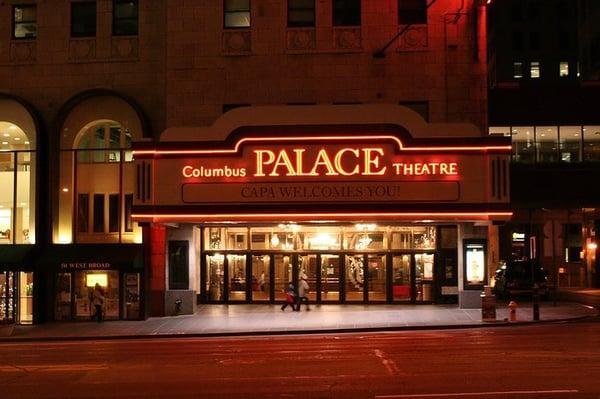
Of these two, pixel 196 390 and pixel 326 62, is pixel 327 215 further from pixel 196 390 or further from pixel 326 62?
pixel 196 390

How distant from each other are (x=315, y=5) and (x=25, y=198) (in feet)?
47.6

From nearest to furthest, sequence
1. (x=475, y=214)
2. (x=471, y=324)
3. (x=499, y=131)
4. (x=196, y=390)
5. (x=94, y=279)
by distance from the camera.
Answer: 1. (x=196, y=390)
2. (x=471, y=324)
3. (x=475, y=214)
4. (x=94, y=279)
5. (x=499, y=131)

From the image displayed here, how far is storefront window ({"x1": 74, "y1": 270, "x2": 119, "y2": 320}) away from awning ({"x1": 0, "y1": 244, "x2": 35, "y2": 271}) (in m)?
1.89

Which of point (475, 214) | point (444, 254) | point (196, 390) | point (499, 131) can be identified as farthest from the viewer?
point (499, 131)

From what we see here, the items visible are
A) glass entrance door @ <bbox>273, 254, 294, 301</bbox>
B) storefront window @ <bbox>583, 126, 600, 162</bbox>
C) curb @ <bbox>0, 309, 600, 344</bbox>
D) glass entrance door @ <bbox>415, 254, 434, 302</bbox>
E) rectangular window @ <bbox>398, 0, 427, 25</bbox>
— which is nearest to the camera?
curb @ <bbox>0, 309, 600, 344</bbox>

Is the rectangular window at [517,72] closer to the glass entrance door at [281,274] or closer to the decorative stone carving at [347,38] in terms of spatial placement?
the glass entrance door at [281,274]

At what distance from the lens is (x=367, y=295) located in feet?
113

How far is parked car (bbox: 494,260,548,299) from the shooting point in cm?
3766

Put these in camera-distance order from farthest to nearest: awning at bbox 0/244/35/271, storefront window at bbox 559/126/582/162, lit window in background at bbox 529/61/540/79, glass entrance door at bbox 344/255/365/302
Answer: lit window in background at bbox 529/61/540/79
storefront window at bbox 559/126/582/162
glass entrance door at bbox 344/255/365/302
awning at bbox 0/244/35/271

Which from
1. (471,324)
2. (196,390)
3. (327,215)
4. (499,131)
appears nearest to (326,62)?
(327,215)

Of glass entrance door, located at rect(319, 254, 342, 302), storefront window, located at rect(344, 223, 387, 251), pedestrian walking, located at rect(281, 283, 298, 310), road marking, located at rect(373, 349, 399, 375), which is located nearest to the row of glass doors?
glass entrance door, located at rect(319, 254, 342, 302)

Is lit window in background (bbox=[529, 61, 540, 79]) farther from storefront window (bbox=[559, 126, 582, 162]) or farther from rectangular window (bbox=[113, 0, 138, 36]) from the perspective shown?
rectangular window (bbox=[113, 0, 138, 36])

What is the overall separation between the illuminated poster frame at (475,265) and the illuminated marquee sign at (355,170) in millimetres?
3757

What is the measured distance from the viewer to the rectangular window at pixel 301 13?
31.8m
